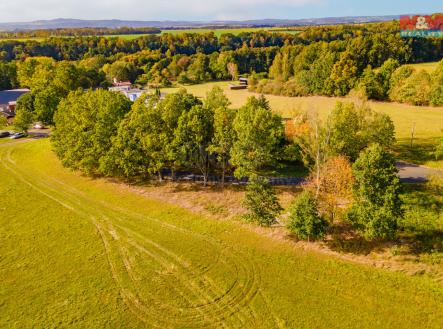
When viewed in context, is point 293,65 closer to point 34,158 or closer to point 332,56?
point 332,56

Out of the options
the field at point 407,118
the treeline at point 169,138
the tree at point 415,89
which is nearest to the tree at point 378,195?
the field at point 407,118

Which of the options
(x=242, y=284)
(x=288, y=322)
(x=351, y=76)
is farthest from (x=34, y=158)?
(x=351, y=76)

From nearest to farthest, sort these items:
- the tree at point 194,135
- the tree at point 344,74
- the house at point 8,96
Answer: the tree at point 194,135
the tree at point 344,74
the house at point 8,96

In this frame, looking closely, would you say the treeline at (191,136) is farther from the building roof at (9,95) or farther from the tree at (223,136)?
the building roof at (9,95)

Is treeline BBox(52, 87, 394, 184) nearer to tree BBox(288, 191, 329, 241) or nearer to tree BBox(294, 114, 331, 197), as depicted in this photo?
tree BBox(294, 114, 331, 197)

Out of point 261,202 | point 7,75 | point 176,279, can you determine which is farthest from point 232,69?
point 176,279

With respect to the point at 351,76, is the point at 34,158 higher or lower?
lower
